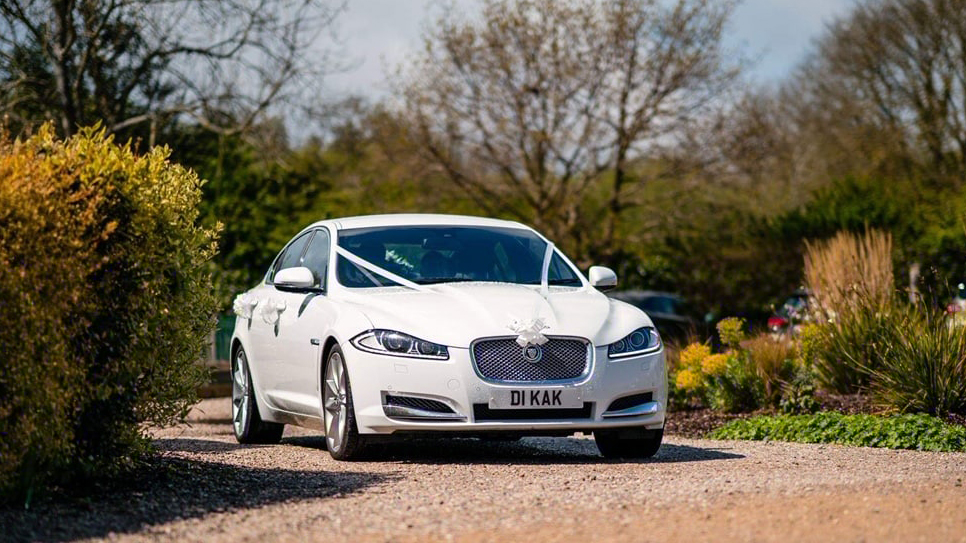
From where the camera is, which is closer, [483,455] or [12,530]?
[12,530]

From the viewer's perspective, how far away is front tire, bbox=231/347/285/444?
11.2m

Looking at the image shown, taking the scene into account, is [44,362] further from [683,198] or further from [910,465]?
[683,198]

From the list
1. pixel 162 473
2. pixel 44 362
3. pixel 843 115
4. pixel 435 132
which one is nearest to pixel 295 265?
pixel 162 473

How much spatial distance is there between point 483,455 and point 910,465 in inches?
116

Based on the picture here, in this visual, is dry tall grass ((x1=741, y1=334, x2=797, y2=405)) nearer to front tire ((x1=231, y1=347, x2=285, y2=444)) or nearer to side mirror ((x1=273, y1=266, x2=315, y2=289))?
front tire ((x1=231, y1=347, x2=285, y2=444))

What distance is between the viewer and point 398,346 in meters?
8.84

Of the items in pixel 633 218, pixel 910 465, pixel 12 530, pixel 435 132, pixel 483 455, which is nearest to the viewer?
pixel 12 530

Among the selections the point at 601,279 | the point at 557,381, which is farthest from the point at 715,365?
the point at 557,381

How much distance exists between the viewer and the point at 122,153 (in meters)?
7.52

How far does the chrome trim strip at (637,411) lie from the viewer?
9.05 m

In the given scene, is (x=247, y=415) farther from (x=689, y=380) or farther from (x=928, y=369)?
(x=928, y=369)

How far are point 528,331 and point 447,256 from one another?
1.57 metres

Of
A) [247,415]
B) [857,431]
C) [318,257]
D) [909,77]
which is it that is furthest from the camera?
[909,77]

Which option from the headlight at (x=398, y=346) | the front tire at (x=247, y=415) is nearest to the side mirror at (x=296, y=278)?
the headlight at (x=398, y=346)
